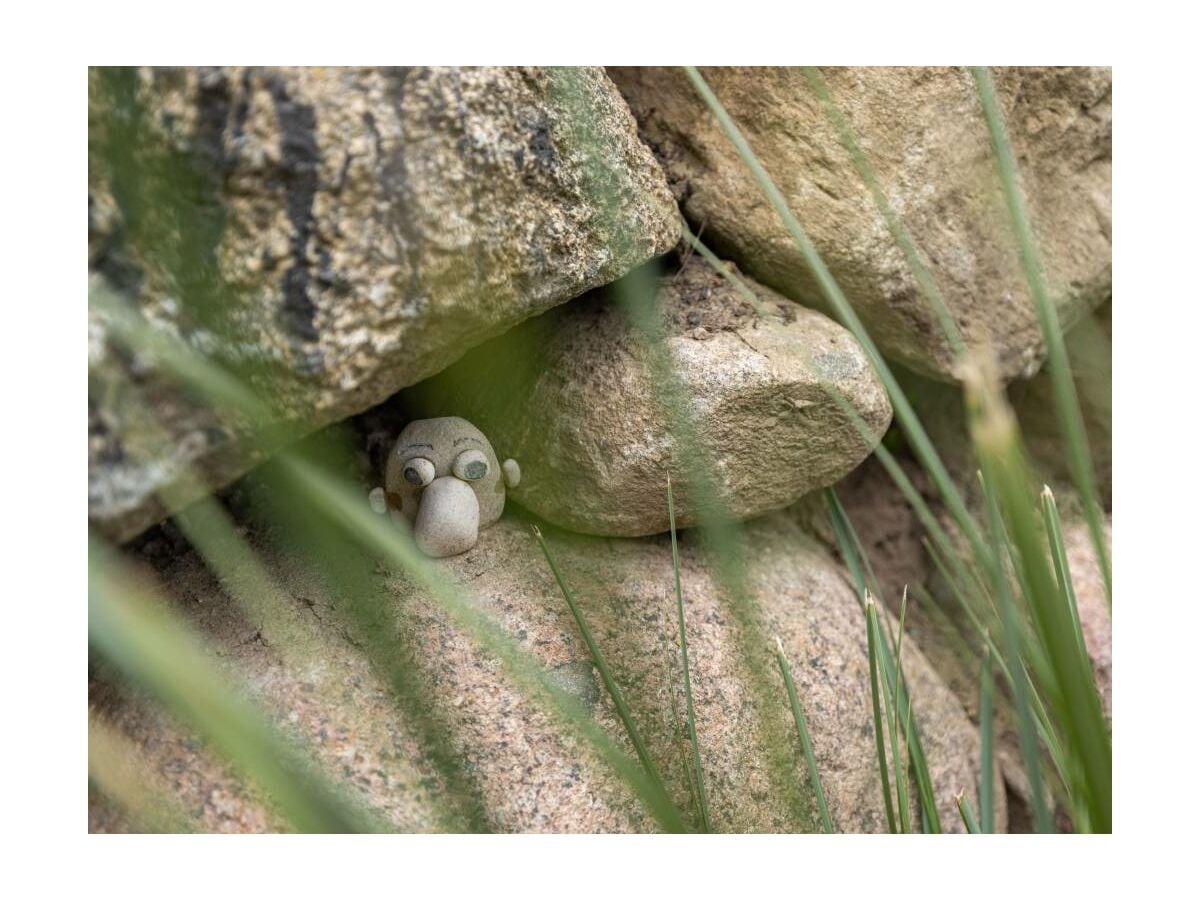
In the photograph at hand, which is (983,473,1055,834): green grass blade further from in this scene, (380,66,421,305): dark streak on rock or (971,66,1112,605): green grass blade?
(380,66,421,305): dark streak on rock

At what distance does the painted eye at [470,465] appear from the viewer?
840mm

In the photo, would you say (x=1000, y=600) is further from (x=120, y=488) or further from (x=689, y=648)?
(x=120, y=488)

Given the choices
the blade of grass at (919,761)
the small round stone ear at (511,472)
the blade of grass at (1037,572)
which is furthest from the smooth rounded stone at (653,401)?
the blade of grass at (1037,572)

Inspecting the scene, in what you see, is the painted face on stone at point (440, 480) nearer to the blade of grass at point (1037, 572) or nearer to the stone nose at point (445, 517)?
the stone nose at point (445, 517)

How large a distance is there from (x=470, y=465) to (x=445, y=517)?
0.17ft

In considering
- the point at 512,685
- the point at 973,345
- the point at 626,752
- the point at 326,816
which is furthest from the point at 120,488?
the point at 973,345

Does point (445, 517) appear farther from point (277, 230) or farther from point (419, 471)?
point (277, 230)

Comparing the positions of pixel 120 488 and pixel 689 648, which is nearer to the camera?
pixel 120 488

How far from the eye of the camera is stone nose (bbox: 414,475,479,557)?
2.74ft

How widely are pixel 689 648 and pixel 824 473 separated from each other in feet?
0.74

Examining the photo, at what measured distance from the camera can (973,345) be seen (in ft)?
3.24

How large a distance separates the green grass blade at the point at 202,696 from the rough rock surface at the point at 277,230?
3.0 inches

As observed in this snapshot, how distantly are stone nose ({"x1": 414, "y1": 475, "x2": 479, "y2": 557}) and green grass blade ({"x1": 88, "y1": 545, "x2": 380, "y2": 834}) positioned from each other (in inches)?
8.1

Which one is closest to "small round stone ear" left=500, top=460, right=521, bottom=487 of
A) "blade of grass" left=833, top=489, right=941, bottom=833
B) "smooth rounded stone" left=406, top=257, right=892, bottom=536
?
"smooth rounded stone" left=406, top=257, right=892, bottom=536
